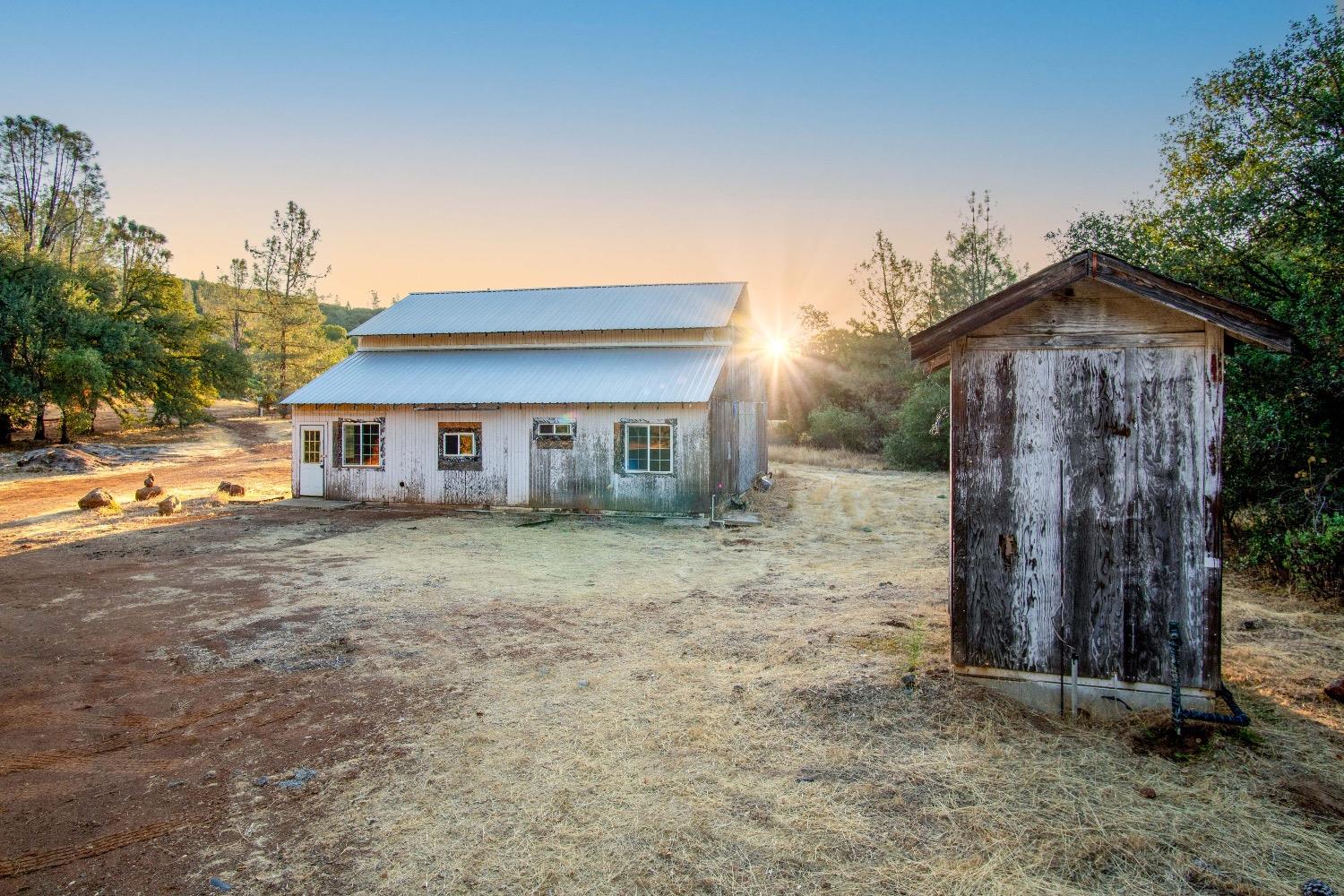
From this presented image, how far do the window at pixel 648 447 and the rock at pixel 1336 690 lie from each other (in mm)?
12290

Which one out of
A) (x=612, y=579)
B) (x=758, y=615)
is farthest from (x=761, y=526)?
(x=758, y=615)

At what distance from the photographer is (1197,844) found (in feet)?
11.9

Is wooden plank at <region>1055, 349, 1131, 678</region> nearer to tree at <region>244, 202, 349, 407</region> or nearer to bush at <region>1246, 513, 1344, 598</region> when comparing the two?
bush at <region>1246, 513, 1344, 598</region>

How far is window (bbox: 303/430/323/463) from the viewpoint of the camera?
19.1 m

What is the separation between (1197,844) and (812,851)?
203 cm

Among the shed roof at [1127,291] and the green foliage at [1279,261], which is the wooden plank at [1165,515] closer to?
the shed roof at [1127,291]

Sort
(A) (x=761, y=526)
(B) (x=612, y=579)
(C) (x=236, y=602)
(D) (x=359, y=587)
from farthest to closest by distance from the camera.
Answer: (A) (x=761, y=526) < (B) (x=612, y=579) < (D) (x=359, y=587) < (C) (x=236, y=602)

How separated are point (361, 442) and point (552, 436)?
5685mm

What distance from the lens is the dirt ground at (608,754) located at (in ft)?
11.7

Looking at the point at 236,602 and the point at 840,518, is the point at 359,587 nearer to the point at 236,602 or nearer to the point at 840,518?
the point at 236,602

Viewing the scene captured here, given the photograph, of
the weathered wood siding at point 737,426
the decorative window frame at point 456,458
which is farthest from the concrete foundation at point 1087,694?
the decorative window frame at point 456,458

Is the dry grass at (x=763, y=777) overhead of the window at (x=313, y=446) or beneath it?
beneath

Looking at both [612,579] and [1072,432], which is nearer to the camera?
[1072,432]

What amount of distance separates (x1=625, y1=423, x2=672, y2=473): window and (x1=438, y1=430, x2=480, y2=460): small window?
412 cm
